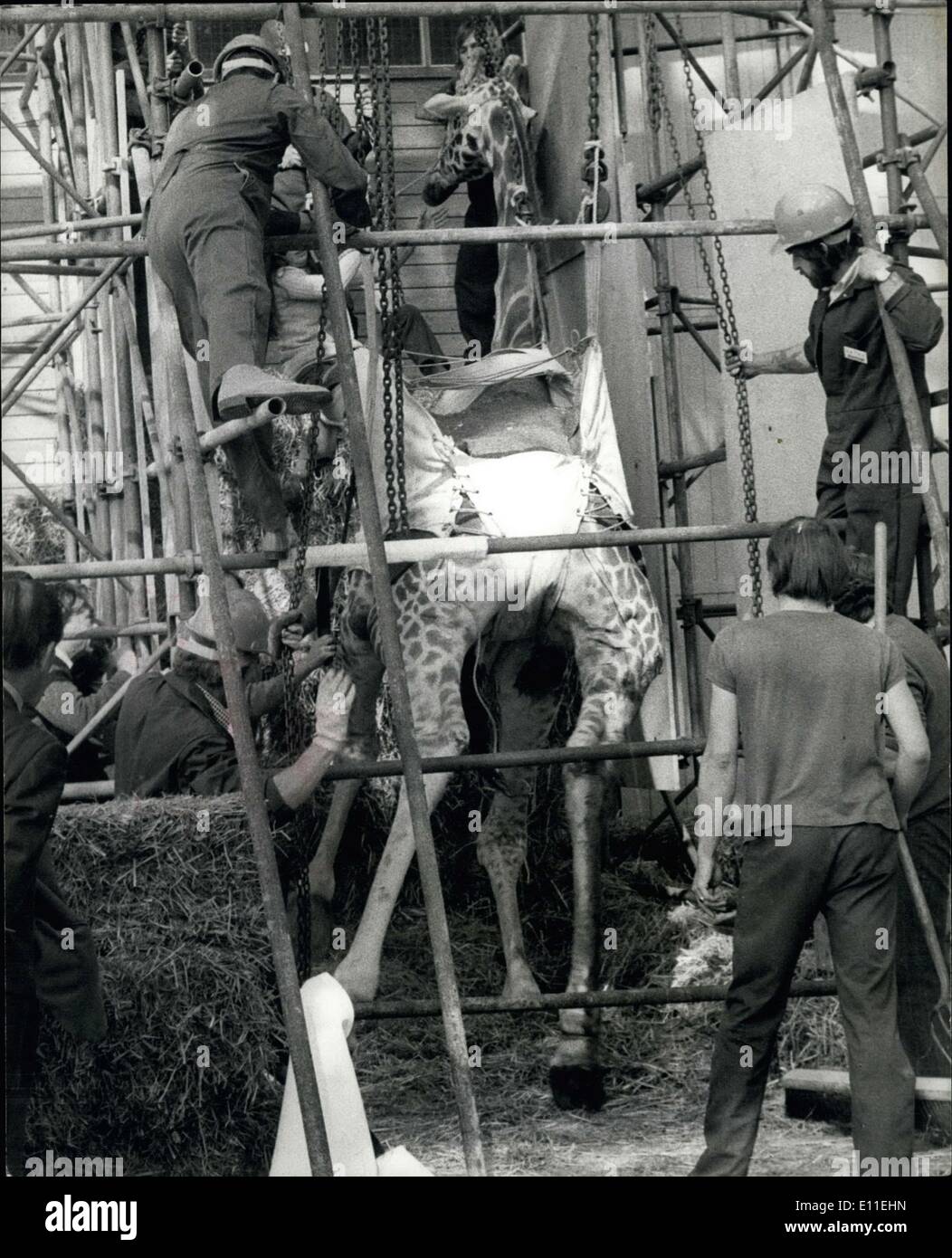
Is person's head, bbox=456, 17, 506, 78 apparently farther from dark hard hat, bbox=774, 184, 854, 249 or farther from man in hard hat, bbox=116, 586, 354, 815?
man in hard hat, bbox=116, 586, 354, 815

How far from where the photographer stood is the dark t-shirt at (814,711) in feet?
18.2

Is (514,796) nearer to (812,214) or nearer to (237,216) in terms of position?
(812,214)

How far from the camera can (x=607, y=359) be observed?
939cm

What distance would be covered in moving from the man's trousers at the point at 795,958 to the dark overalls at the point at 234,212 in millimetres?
2174

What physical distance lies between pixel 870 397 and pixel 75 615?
206 inches

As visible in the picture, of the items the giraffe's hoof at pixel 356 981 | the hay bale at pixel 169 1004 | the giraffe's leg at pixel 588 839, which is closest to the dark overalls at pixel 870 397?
the giraffe's leg at pixel 588 839

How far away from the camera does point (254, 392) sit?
5957mm

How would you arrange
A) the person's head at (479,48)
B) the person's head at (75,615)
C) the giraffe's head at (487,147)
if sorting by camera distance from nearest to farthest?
1. the giraffe's head at (487,147)
2. the person's head at (75,615)
3. the person's head at (479,48)

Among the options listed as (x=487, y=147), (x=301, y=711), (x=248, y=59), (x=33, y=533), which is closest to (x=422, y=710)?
(x=301, y=711)

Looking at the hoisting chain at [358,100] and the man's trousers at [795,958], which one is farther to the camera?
the hoisting chain at [358,100]

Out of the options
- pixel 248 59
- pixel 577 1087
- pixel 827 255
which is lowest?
pixel 577 1087

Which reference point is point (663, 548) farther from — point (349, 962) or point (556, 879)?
point (349, 962)

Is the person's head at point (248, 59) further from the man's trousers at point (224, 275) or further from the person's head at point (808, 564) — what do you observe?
the person's head at point (808, 564)

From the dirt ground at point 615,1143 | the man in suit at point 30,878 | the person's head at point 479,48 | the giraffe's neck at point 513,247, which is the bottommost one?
the dirt ground at point 615,1143
